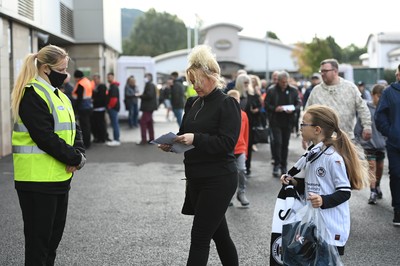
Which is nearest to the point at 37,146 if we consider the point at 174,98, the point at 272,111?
the point at 272,111

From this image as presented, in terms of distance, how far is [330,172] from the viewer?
178 inches

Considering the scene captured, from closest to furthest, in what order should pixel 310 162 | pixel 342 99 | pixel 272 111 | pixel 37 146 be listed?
1. pixel 37 146
2. pixel 310 162
3. pixel 342 99
4. pixel 272 111

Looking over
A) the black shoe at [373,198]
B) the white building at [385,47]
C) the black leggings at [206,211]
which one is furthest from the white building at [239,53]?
the black leggings at [206,211]

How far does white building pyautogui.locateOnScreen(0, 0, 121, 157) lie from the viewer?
46.1ft

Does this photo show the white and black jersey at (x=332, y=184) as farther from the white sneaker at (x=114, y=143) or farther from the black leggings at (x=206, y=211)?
the white sneaker at (x=114, y=143)

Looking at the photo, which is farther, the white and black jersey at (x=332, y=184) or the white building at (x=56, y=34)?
the white building at (x=56, y=34)

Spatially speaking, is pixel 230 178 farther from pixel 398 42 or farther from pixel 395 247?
pixel 398 42

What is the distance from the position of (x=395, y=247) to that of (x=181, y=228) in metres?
2.37

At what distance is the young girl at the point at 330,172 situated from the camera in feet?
14.4

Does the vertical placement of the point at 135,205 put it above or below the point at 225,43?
below

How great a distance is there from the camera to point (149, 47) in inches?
4136

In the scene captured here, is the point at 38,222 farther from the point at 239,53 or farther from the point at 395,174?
the point at 239,53

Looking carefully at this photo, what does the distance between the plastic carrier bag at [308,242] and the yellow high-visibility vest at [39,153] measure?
1.66 metres

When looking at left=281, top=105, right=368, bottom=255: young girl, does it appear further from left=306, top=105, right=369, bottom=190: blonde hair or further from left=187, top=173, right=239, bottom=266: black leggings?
left=187, top=173, right=239, bottom=266: black leggings
